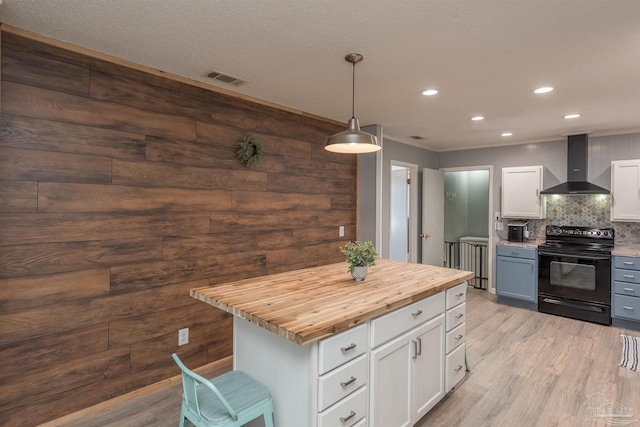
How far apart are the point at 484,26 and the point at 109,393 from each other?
3398mm

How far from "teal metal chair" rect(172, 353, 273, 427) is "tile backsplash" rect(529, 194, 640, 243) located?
5.02 meters

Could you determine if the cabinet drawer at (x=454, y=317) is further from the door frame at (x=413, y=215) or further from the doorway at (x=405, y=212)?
the door frame at (x=413, y=215)

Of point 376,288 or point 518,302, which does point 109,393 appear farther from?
point 518,302

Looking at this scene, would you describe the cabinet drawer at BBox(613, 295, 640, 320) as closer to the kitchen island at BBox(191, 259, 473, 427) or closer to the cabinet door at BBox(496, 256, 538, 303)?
the cabinet door at BBox(496, 256, 538, 303)

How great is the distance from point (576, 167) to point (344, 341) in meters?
4.65

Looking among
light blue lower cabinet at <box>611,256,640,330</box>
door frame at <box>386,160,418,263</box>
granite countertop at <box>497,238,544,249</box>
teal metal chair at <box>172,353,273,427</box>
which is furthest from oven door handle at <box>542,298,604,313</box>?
teal metal chair at <box>172,353,273,427</box>

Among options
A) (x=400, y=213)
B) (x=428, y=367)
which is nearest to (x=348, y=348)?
(x=428, y=367)

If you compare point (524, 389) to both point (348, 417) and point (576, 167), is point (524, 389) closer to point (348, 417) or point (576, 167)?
point (348, 417)

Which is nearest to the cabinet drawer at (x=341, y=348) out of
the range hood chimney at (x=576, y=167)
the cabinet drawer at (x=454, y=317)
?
the cabinet drawer at (x=454, y=317)

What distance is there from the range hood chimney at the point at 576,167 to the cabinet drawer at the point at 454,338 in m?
3.13

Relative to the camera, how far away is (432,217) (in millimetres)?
5660

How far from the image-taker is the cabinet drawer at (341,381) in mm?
1546

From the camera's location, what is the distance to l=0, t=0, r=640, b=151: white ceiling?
1760mm

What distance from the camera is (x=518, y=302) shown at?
4.80 meters
